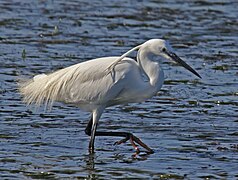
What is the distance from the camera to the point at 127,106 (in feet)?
41.9

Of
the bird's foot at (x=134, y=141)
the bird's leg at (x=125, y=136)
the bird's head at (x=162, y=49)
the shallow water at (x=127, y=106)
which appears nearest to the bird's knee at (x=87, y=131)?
the bird's leg at (x=125, y=136)

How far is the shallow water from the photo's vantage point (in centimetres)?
986

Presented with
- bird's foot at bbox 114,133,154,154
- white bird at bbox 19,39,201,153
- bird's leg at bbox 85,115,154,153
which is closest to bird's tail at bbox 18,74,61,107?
white bird at bbox 19,39,201,153

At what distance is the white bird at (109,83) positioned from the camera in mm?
10359

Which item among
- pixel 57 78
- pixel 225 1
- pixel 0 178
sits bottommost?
pixel 0 178

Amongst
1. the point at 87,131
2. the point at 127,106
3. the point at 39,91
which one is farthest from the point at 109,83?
the point at 127,106

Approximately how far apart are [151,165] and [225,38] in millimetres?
→ 8620

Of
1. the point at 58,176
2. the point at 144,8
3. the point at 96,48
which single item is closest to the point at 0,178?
the point at 58,176

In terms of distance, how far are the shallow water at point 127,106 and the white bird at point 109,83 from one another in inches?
19.7

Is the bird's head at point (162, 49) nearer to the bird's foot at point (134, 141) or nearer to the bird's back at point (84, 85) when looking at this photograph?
the bird's back at point (84, 85)

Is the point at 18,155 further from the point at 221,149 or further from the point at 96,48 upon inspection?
the point at 96,48

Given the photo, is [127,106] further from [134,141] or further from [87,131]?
[134,141]

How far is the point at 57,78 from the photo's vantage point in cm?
1077

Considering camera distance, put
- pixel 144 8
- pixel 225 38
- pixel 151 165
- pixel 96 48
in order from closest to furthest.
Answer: pixel 151 165
pixel 96 48
pixel 225 38
pixel 144 8
